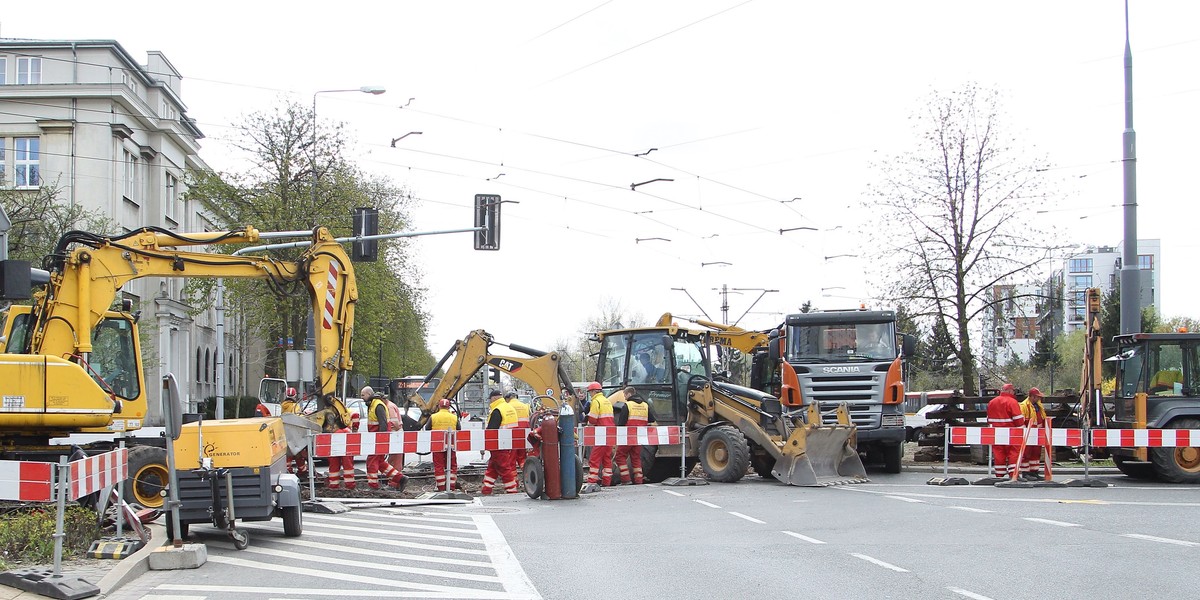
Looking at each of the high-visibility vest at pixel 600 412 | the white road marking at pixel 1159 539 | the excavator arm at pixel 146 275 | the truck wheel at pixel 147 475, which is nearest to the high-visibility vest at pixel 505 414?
the high-visibility vest at pixel 600 412

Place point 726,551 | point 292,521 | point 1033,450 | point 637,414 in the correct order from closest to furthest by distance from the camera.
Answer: point 726,551, point 292,521, point 637,414, point 1033,450

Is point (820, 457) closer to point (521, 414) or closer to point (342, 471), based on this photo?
point (521, 414)

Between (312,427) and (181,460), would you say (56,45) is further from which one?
(181,460)

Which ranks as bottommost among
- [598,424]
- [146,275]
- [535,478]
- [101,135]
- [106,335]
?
[535,478]

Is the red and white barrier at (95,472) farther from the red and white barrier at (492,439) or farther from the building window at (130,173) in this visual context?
the building window at (130,173)

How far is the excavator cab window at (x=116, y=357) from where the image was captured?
1378 cm

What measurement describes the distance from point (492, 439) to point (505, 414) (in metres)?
0.53

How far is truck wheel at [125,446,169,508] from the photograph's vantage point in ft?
43.1

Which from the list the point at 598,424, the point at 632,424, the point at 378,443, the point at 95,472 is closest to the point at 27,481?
the point at 95,472

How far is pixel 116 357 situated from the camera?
14.0m

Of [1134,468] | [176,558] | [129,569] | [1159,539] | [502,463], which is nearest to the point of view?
[129,569]

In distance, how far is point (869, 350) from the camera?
21.5 meters

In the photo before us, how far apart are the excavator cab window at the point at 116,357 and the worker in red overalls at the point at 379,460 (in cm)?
503

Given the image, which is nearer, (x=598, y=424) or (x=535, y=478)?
(x=535, y=478)
